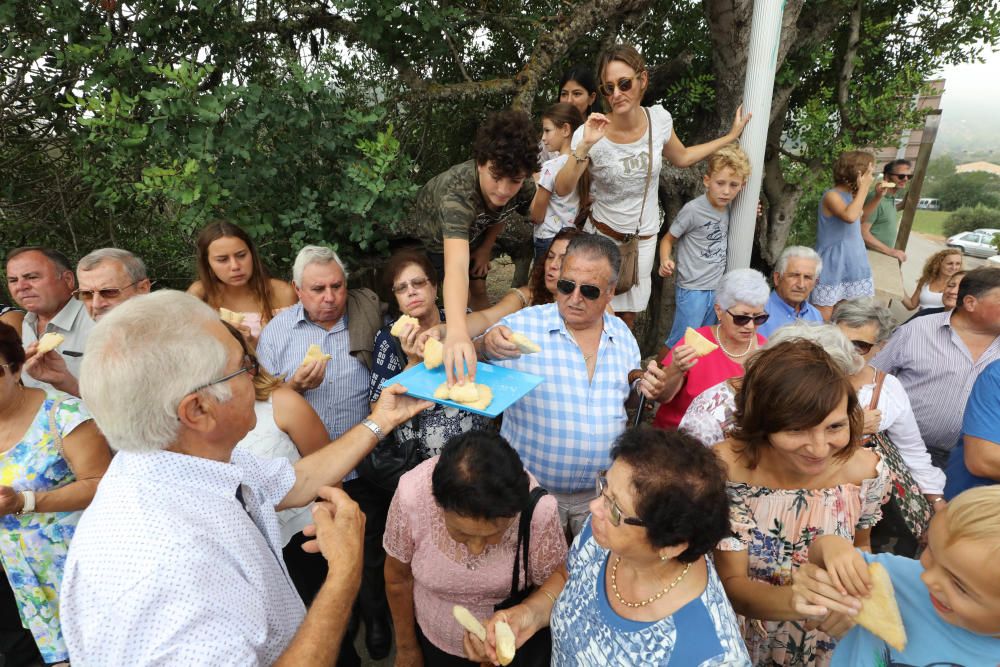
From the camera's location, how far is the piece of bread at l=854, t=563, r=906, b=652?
1463 mm

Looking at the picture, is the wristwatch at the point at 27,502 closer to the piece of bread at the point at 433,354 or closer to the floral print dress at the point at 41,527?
the floral print dress at the point at 41,527

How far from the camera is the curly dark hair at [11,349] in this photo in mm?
2307

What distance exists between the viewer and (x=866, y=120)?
491 centimetres

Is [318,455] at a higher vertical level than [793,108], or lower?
lower

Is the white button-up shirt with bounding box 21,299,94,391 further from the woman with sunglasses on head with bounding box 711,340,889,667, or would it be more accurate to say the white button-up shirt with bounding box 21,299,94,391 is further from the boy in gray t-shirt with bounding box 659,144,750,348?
the boy in gray t-shirt with bounding box 659,144,750,348

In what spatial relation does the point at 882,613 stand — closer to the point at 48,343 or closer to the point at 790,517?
the point at 790,517

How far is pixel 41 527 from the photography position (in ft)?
7.84

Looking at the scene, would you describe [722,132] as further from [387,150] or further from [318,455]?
[318,455]

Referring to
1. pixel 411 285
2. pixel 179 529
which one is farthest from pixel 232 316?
pixel 179 529

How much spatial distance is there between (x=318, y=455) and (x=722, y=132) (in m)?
5.21

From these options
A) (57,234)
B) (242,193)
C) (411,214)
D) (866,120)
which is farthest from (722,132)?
(57,234)

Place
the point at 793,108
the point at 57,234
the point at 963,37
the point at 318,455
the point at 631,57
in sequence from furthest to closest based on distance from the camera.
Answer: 1. the point at 793,108
2. the point at 963,37
3. the point at 57,234
4. the point at 631,57
5. the point at 318,455

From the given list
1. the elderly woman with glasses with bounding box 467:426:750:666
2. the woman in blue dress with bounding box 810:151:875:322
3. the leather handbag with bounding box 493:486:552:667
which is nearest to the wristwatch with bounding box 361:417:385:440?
the leather handbag with bounding box 493:486:552:667

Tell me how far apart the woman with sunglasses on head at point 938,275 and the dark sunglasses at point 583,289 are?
12.5 ft
